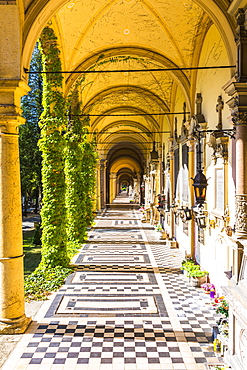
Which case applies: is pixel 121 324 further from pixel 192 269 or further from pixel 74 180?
pixel 74 180

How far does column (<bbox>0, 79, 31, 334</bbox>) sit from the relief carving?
3.69 meters

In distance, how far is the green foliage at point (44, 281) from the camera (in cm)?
812

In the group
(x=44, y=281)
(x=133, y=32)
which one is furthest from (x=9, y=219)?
(x=133, y=32)

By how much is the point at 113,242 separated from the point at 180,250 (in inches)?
121

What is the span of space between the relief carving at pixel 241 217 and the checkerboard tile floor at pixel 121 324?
6.22ft

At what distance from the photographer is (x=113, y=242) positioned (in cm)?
1490

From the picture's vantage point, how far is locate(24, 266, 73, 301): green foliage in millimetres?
8125

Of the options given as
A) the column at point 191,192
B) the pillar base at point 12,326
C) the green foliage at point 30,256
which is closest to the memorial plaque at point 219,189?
the column at point 191,192

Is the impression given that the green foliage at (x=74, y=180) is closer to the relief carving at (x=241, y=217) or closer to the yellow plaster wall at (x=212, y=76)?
the yellow plaster wall at (x=212, y=76)

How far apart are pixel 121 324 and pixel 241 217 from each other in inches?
118

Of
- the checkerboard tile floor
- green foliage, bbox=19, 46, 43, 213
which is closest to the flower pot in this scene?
the checkerboard tile floor

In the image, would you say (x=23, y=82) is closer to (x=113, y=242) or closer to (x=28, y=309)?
(x=28, y=309)

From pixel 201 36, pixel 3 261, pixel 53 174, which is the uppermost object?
pixel 201 36

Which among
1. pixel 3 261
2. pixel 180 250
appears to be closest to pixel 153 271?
pixel 180 250
